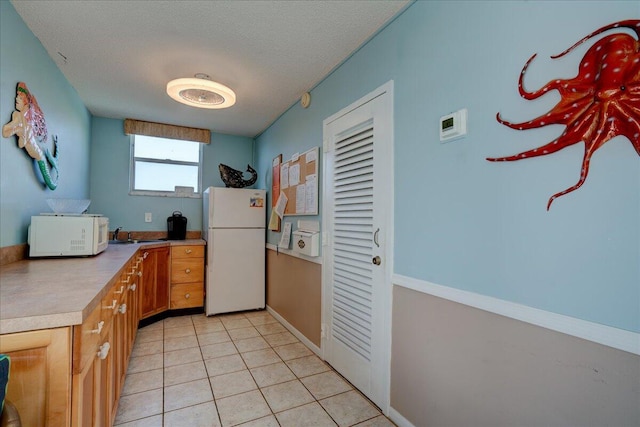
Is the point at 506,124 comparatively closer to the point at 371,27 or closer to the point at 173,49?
the point at 371,27

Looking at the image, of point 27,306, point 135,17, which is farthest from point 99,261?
point 135,17

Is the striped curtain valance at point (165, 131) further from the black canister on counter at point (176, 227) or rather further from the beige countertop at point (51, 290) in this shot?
the beige countertop at point (51, 290)

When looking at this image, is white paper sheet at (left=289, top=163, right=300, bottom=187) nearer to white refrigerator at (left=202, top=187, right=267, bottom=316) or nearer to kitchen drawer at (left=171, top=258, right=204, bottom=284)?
white refrigerator at (left=202, top=187, right=267, bottom=316)

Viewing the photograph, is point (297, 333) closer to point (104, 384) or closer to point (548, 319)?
point (104, 384)

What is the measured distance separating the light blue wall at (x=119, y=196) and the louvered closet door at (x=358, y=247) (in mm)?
2611

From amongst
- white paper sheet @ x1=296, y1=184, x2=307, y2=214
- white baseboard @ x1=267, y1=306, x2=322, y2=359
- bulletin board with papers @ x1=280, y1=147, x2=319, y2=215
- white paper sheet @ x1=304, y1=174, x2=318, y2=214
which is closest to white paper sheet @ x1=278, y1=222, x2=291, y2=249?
bulletin board with papers @ x1=280, y1=147, x2=319, y2=215

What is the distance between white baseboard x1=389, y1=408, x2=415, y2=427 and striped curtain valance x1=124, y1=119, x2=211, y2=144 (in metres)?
3.87

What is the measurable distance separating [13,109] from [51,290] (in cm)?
133

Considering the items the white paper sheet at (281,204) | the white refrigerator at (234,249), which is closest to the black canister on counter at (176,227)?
the white refrigerator at (234,249)

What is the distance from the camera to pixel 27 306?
929 millimetres

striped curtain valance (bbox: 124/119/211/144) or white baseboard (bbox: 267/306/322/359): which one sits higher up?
striped curtain valance (bbox: 124/119/211/144)

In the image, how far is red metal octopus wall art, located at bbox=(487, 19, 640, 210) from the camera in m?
0.89

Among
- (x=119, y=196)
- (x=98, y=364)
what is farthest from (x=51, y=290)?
(x=119, y=196)

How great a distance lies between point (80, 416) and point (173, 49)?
7.39 ft
